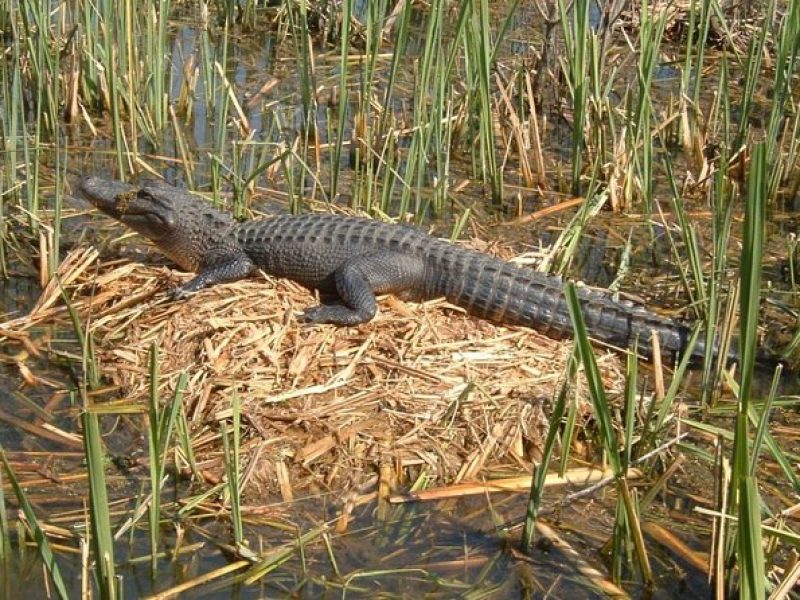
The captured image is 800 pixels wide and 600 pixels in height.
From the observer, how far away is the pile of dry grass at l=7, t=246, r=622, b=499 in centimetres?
432

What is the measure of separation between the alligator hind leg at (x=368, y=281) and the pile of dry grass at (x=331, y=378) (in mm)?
83

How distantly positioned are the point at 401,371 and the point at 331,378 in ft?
0.97

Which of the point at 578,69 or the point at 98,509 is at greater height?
the point at 578,69

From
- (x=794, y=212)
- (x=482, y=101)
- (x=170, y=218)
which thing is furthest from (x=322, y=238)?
(x=794, y=212)

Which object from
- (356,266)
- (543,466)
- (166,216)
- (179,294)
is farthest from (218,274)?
(543,466)

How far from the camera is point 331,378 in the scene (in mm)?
4766

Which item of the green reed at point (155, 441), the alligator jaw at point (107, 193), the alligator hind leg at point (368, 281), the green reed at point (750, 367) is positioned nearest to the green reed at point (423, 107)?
the alligator hind leg at point (368, 281)

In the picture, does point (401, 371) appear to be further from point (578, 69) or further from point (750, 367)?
point (578, 69)

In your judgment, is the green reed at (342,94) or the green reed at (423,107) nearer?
the green reed at (342,94)

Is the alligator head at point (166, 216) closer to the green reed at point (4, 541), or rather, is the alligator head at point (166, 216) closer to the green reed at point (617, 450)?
the green reed at point (4, 541)

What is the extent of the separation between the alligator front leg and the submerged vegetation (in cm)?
8

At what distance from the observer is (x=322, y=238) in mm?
5629

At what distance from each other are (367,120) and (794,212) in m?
2.59

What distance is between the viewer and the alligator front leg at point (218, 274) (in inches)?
216
